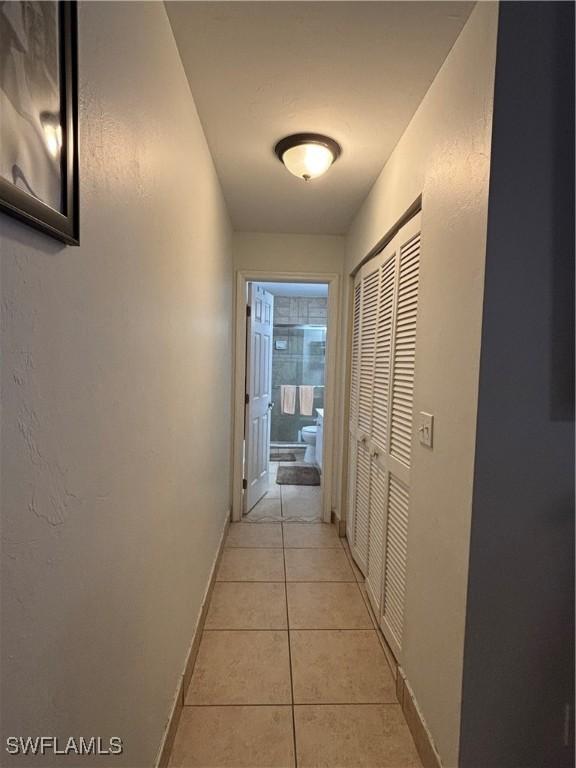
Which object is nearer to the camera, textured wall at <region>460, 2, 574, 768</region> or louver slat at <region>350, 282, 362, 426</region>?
textured wall at <region>460, 2, 574, 768</region>

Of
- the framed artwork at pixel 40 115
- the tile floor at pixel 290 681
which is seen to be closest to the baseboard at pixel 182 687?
the tile floor at pixel 290 681

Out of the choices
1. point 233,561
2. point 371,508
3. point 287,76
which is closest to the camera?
point 287,76

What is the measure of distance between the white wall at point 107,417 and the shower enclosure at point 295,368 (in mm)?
4325

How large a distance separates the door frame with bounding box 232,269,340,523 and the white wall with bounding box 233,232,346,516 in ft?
0.12

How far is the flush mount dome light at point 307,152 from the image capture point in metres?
1.70

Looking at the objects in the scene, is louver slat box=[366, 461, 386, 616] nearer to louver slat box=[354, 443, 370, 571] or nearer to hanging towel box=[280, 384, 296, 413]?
louver slat box=[354, 443, 370, 571]

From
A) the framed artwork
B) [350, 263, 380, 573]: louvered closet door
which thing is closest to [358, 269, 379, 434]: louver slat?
[350, 263, 380, 573]: louvered closet door

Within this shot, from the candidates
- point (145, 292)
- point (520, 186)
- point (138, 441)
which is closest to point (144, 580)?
point (138, 441)

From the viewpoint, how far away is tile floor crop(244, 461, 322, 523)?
325 centimetres

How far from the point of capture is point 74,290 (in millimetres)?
646

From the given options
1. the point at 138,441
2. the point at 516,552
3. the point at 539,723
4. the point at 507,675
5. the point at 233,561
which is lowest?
the point at 233,561

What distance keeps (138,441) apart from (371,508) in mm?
1601

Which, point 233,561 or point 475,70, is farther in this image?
point 233,561

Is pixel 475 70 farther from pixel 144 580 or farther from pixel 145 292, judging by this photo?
pixel 144 580
